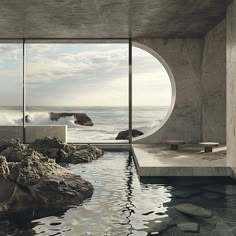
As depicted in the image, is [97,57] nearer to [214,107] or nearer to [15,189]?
[214,107]

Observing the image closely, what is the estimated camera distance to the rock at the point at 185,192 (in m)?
4.57

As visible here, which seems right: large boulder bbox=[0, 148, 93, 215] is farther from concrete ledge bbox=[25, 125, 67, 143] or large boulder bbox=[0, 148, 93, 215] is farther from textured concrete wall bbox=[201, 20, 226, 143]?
textured concrete wall bbox=[201, 20, 226, 143]

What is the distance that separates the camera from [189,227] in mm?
3311

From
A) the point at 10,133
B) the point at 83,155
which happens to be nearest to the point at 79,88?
the point at 10,133

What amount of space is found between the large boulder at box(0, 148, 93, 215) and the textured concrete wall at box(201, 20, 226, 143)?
5.49m

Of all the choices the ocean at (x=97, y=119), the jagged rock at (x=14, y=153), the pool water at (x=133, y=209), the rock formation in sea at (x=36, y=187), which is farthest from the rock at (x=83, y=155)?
the ocean at (x=97, y=119)

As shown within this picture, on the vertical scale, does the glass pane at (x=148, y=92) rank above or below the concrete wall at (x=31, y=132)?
above

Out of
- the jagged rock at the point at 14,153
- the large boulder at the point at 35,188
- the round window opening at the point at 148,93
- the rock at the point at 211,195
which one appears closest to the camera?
the large boulder at the point at 35,188

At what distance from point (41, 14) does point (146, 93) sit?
30.9 meters

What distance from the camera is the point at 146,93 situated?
37781 mm

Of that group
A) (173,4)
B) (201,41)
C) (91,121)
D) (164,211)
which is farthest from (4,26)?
(91,121)

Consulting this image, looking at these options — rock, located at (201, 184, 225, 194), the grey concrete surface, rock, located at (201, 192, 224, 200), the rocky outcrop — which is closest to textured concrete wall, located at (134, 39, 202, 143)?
the rocky outcrop

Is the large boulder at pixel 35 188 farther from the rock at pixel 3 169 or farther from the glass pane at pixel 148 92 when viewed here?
the glass pane at pixel 148 92

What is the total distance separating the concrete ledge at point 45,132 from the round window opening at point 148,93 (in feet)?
87.6
